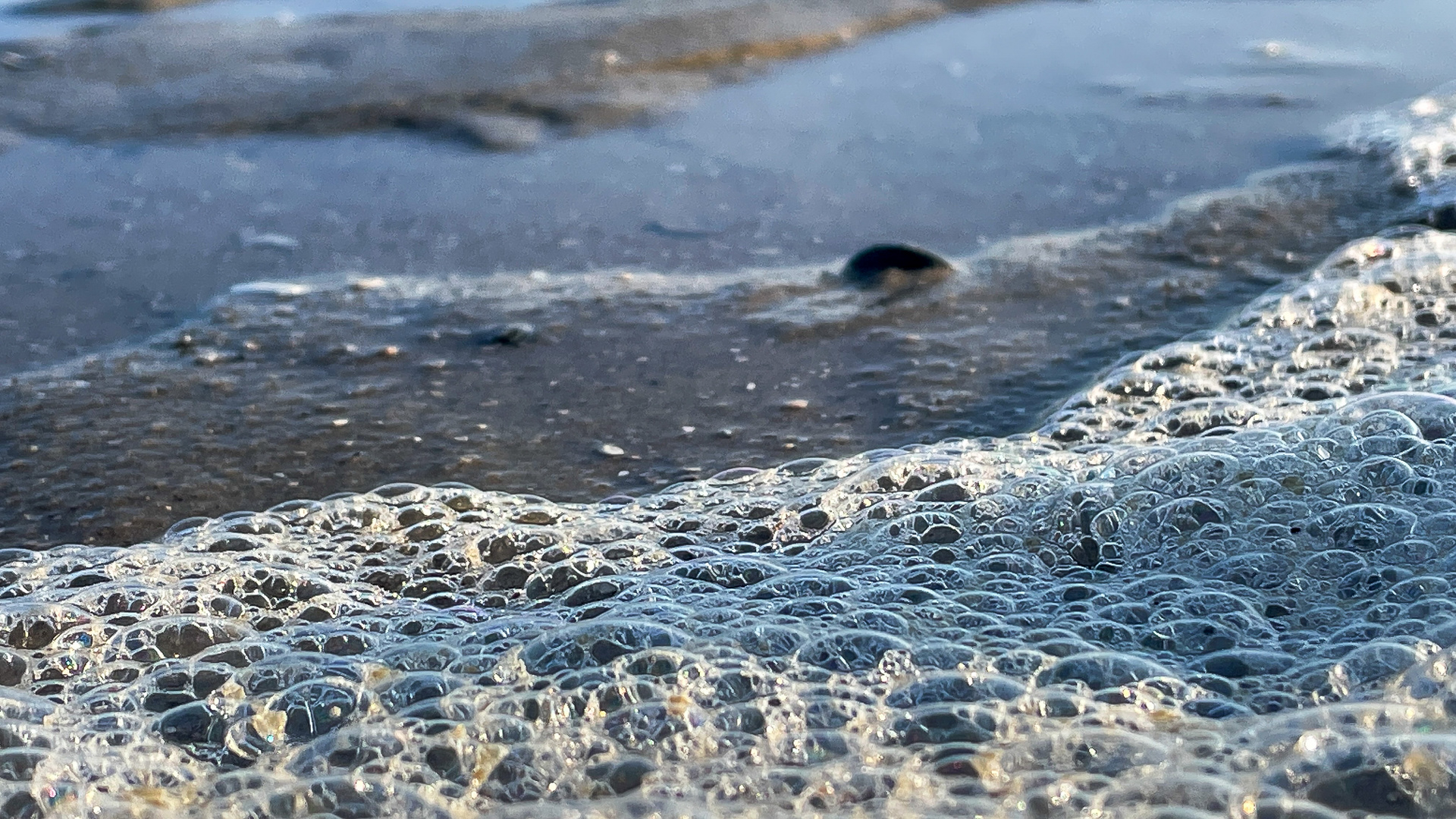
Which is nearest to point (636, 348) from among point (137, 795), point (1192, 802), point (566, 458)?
point (566, 458)

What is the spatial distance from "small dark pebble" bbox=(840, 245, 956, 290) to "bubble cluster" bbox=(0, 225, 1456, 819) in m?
0.62

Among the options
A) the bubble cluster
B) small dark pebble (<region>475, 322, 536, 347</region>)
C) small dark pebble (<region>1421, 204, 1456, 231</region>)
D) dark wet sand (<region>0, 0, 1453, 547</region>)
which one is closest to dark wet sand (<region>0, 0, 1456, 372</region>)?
dark wet sand (<region>0, 0, 1453, 547</region>)

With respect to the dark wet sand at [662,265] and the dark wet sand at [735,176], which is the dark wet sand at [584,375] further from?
the dark wet sand at [735,176]

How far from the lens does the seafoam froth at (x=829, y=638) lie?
4.84ft

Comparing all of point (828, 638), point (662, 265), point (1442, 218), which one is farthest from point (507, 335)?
point (1442, 218)

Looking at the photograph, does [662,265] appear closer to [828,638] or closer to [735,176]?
[735,176]

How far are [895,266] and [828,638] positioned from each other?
1.39m

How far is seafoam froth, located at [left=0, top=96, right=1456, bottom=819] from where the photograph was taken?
1.47 meters

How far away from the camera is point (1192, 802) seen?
1.37 m

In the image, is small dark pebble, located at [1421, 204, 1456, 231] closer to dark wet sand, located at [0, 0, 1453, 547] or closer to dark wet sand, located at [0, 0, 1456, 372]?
dark wet sand, located at [0, 0, 1453, 547]

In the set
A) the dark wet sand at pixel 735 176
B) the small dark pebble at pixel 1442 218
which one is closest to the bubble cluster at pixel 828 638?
the small dark pebble at pixel 1442 218

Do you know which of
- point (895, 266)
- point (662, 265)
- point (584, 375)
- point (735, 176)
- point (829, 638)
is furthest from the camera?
point (735, 176)

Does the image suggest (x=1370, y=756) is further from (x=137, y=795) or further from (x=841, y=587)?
(x=137, y=795)

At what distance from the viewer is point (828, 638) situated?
5.79 feet
